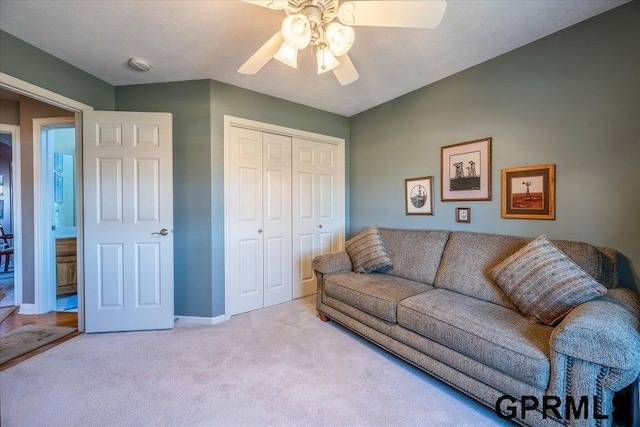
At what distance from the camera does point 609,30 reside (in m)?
1.74

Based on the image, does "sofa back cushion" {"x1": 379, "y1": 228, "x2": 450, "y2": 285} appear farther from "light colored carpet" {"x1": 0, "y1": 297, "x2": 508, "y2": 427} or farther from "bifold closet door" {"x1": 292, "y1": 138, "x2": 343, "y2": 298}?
"bifold closet door" {"x1": 292, "y1": 138, "x2": 343, "y2": 298}

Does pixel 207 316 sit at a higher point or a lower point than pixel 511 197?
lower

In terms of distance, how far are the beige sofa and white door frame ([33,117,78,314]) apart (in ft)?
9.71

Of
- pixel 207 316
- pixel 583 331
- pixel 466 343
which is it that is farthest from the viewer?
pixel 207 316

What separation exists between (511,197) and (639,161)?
2.32ft

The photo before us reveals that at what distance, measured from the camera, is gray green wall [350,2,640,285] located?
170cm

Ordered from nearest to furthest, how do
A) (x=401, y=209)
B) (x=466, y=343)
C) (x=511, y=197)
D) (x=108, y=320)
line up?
(x=466, y=343)
(x=511, y=197)
(x=108, y=320)
(x=401, y=209)

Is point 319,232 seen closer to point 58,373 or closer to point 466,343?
point 466,343

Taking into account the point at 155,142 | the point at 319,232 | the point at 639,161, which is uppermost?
the point at 155,142

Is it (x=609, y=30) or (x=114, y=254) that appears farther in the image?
(x=114, y=254)

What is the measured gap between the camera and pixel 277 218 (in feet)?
10.5

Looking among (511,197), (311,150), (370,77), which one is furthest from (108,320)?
(511,197)

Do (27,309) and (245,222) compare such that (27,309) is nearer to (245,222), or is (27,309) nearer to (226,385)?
(245,222)

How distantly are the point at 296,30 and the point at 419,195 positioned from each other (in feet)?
6.81
